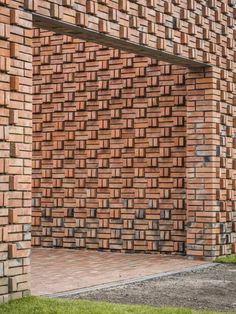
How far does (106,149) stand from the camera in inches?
565

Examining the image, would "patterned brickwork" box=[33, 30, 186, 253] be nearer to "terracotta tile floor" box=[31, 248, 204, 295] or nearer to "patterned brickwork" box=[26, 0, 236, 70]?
"terracotta tile floor" box=[31, 248, 204, 295]

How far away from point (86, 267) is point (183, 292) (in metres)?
2.93

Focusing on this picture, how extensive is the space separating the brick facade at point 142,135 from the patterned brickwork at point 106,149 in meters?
0.02

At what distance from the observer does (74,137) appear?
14727 mm

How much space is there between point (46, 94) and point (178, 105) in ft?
9.23

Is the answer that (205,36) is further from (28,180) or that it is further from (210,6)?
(28,180)

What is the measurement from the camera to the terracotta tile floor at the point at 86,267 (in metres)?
10.4

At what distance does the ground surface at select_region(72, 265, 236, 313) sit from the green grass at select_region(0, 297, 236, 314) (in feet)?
2.18

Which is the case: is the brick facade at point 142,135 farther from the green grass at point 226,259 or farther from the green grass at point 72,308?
the green grass at point 72,308

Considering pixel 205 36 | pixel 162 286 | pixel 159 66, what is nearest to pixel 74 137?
pixel 159 66

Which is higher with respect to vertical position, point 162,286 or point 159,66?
point 159,66

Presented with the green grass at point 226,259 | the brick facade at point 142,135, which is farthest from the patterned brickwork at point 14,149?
the green grass at point 226,259

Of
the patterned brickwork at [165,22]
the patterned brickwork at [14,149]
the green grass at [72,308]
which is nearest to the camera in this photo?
the green grass at [72,308]

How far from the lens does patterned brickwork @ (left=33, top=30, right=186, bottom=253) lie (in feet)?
44.9
